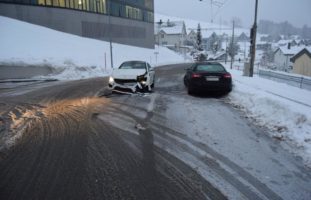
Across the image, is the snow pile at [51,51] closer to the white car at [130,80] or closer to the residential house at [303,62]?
the white car at [130,80]

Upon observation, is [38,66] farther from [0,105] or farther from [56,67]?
[0,105]

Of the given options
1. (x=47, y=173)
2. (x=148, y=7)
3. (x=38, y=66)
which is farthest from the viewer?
(x=148, y=7)

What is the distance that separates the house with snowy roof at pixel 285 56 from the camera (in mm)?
75637

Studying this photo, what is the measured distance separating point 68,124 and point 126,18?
166 ft

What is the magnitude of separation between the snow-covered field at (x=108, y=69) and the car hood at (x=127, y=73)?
4.36 m

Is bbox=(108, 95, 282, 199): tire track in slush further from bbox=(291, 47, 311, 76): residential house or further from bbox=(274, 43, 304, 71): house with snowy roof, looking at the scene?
bbox=(274, 43, 304, 71): house with snowy roof

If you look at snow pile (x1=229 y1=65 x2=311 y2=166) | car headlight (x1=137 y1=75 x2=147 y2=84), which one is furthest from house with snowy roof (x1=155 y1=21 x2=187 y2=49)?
snow pile (x1=229 y1=65 x2=311 y2=166)

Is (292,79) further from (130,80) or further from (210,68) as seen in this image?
(130,80)

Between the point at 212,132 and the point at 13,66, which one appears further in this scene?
the point at 13,66

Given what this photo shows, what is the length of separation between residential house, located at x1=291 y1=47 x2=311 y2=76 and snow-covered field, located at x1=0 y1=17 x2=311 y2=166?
2742 cm

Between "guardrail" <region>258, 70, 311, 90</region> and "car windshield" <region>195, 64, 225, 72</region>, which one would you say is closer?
"car windshield" <region>195, 64, 225, 72</region>

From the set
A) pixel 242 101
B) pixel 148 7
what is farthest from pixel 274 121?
pixel 148 7

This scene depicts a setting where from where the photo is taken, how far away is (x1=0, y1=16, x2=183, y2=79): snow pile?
25.8 metres

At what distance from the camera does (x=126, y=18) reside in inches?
2200
